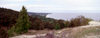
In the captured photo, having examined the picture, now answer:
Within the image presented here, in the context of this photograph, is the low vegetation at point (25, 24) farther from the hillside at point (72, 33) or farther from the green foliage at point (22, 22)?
the hillside at point (72, 33)

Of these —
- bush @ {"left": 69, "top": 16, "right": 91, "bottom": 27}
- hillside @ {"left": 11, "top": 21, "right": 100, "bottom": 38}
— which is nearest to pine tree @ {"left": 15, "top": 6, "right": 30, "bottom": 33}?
bush @ {"left": 69, "top": 16, "right": 91, "bottom": 27}

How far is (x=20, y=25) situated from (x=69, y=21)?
642 centimetres

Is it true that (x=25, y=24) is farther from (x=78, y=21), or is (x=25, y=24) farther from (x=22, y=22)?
(x=78, y=21)

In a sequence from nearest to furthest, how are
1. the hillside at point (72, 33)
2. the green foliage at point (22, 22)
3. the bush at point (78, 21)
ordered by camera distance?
the hillside at point (72, 33) → the green foliage at point (22, 22) → the bush at point (78, 21)

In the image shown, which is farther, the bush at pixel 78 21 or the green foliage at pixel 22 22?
the bush at pixel 78 21

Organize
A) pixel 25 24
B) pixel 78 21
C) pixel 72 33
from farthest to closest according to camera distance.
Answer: pixel 78 21, pixel 25 24, pixel 72 33

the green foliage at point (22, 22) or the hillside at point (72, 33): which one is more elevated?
the hillside at point (72, 33)

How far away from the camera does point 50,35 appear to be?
2092mm

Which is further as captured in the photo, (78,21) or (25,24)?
(78,21)

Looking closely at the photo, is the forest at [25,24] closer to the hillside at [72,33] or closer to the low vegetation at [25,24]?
the low vegetation at [25,24]

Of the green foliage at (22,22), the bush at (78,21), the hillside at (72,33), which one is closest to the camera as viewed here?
the hillside at (72,33)

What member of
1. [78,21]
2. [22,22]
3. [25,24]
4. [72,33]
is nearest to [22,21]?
[22,22]

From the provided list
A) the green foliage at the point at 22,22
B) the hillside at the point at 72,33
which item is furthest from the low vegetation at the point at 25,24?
the hillside at the point at 72,33

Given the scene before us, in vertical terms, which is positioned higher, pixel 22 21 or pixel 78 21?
pixel 22 21
